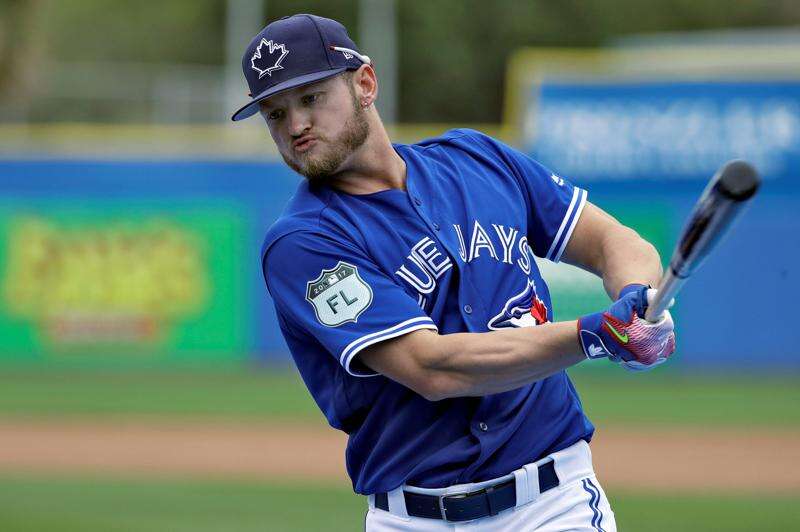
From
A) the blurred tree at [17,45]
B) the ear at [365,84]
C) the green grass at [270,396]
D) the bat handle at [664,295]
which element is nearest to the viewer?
the bat handle at [664,295]

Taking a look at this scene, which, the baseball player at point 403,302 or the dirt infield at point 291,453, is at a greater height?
the baseball player at point 403,302

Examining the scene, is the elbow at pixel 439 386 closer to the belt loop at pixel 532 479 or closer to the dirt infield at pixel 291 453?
the belt loop at pixel 532 479

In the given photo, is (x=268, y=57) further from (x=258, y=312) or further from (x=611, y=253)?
(x=258, y=312)

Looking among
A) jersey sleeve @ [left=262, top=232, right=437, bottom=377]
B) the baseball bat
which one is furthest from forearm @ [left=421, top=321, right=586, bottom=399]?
the baseball bat

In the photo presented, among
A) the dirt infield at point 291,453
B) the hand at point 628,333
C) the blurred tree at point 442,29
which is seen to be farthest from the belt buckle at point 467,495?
the blurred tree at point 442,29

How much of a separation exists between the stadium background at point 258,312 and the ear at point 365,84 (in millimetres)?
5638

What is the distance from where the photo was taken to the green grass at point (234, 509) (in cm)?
880

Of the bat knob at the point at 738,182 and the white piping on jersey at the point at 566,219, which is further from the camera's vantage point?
the white piping on jersey at the point at 566,219

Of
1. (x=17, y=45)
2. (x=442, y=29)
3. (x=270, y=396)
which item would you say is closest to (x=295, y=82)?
(x=270, y=396)

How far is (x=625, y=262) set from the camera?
392 centimetres

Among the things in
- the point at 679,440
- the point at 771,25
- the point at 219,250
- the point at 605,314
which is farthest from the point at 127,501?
the point at 771,25

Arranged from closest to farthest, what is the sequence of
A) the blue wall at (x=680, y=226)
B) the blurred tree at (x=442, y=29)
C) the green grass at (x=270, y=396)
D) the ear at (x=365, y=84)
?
1. the ear at (x=365, y=84)
2. the green grass at (x=270, y=396)
3. the blue wall at (x=680, y=226)
4. the blurred tree at (x=442, y=29)

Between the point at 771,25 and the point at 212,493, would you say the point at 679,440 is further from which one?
the point at 771,25

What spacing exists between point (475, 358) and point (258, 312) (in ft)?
51.3
